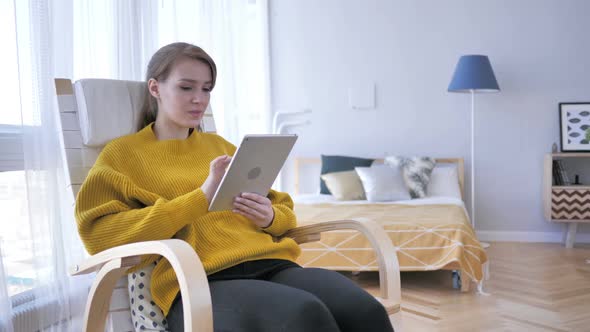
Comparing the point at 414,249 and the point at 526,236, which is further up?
the point at 414,249

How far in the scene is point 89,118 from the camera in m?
1.76

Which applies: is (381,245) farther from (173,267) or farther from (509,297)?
(509,297)

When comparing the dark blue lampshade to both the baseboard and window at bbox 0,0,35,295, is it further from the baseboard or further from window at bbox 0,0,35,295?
window at bbox 0,0,35,295

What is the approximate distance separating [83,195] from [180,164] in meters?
0.31

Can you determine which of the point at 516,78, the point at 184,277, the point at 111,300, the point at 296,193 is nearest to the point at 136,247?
the point at 184,277

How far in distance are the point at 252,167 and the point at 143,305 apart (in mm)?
442

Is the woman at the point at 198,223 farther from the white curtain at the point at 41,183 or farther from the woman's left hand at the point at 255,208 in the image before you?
the white curtain at the point at 41,183

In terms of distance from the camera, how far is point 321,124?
16.6 feet

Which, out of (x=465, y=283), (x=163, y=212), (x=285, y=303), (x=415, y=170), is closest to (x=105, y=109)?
(x=163, y=212)

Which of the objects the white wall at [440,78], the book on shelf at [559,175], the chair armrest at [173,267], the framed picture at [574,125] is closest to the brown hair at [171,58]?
the chair armrest at [173,267]

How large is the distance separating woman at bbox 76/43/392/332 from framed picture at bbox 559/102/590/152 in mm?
3473

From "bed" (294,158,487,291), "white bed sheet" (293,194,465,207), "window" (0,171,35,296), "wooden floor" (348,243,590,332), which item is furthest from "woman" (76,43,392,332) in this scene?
"white bed sheet" (293,194,465,207)

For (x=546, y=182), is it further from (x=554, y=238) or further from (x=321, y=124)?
(x=321, y=124)

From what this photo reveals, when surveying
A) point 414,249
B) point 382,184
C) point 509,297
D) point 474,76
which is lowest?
point 509,297
